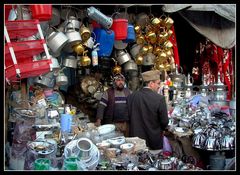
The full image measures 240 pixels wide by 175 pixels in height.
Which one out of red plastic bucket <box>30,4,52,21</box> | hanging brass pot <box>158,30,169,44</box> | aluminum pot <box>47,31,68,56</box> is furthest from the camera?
hanging brass pot <box>158,30,169,44</box>

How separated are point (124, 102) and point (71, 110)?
0.67m

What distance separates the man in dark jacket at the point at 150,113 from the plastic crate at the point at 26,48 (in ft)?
3.64

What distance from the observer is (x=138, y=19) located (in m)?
4.99

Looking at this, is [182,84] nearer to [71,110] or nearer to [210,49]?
[210,49]

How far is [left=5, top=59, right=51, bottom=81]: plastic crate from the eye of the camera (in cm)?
326

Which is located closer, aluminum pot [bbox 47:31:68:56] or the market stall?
the market stall

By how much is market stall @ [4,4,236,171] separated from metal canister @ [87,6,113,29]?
0.5 inches

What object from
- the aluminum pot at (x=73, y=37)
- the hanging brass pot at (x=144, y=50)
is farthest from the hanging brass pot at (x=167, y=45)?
the aluminum pot at (x=73, y=37)

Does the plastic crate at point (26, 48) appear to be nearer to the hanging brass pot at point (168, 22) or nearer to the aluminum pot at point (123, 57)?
the aluminum pot at point (123, 57)

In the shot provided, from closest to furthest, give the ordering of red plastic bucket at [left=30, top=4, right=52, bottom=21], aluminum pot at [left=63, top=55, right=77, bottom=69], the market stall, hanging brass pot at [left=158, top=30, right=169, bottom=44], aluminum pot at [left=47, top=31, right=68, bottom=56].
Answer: the market stall → red plastic bucket at [left=30, top=4, right=52, bottom=21] → aluminum pot at [left=47, top=31, right=68, bottom=56] → aluminum pot at [left=63, top=55, right=77, bottom=69] → hanging brass pot at [left=158, top=30, right=169, bottom=44]

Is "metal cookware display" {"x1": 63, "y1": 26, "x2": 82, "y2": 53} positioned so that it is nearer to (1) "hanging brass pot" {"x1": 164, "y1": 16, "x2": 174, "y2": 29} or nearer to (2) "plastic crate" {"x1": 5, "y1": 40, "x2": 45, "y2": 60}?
(2) "plastic crate" {"x1": 5, "y1": 40, "x2": 45, "y2": 60}

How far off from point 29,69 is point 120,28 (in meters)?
1.51

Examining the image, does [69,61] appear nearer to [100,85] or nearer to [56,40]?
[56,40]

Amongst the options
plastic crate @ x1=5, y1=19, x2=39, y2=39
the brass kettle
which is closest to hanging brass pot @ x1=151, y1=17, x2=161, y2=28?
the brass kettle
